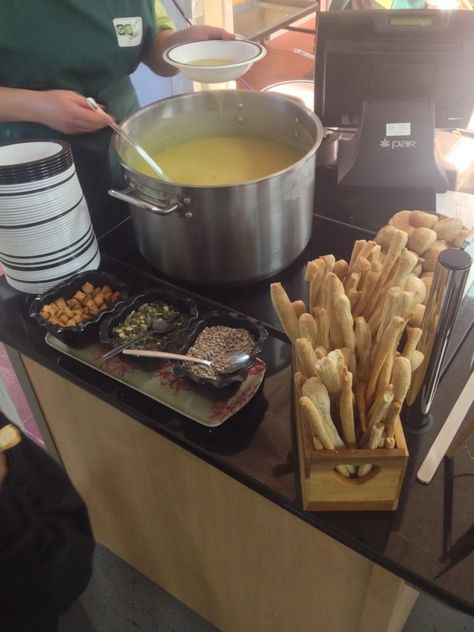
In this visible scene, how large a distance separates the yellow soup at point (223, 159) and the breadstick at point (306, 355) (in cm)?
50

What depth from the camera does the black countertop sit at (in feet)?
1.92

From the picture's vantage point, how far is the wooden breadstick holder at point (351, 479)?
21.6 inches

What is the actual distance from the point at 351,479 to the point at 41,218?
578mm

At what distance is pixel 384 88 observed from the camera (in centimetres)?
112

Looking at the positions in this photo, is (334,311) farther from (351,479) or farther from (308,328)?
(351,479)

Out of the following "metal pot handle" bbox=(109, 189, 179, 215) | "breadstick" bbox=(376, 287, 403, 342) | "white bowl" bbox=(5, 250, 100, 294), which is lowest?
"white bowl" bbox=(5, 250, 100, 294)

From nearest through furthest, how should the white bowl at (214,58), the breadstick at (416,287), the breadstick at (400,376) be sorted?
the breadstick at (400,376) → the breadstick at (416,287) → the white bowl at (214,58)

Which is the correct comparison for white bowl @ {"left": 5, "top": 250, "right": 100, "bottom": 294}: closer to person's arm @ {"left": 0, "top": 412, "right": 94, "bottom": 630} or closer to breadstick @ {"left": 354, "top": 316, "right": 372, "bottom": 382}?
person's arm @ {"left": 0, "top": 412, "right": 94, "bottom": 630}

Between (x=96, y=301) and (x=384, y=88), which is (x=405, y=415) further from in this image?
(x=384, y=88)

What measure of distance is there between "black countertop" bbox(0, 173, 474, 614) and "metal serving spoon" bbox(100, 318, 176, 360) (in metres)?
0.05

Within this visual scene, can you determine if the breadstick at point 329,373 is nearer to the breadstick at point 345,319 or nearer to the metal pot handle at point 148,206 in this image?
the breadstick at point 345,319

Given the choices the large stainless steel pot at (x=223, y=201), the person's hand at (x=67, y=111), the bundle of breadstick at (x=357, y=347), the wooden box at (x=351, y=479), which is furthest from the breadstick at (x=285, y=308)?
the person's hand at (x=67, y=111)

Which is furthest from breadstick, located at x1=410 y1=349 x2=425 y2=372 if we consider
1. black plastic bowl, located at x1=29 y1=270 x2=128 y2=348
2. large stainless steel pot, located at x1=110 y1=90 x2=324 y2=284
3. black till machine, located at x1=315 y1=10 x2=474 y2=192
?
black till machine, located at x1=315 y1=10 x2=474 y2=192

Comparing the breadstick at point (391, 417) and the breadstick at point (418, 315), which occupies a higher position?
the breadstick at point (418, 315)
